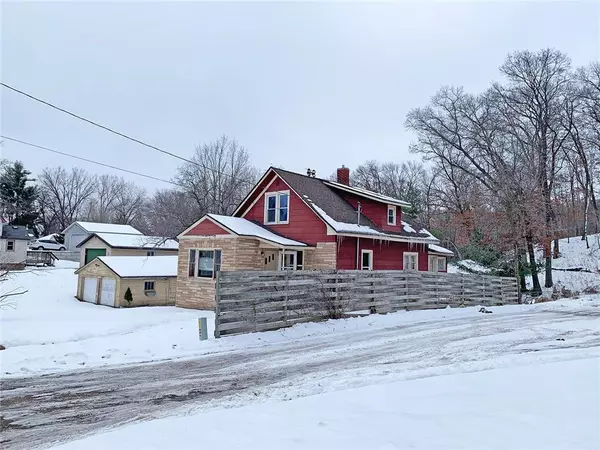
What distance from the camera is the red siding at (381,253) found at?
64.0 ft

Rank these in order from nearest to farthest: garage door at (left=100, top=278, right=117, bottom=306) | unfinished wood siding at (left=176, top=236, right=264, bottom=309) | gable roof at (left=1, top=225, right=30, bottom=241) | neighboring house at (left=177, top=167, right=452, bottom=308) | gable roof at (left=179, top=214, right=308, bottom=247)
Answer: unfinished wood siding at (left=176, top=236, right=264, bottom=309)
gable roof at (left=179, top=214, right=308, bottom=247)
neighboring house at (left=177, top=167, right=452, bottom=308)
garage door at (left=100, top=278, right=117, bottom=306)
gable roof at (left=1, top=225, right=30, bottom=241)

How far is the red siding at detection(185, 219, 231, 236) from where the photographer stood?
18.9 meters

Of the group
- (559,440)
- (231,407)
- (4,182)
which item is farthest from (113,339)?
(4,182)

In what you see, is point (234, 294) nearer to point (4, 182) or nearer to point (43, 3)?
point (43, 3)

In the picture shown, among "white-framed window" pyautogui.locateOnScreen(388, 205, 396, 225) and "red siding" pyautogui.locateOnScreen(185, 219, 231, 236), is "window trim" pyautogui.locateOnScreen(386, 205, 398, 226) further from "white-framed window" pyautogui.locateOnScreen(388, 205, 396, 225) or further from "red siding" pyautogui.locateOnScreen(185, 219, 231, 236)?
"red siding" pyautogui.locateOnScreen(185, 219, 231, 236)

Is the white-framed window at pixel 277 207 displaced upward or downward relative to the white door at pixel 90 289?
upward

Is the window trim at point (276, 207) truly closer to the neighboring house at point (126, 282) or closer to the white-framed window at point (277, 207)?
the white-framed window at point (277, 207)

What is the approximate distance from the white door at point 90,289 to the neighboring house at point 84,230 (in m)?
25.0

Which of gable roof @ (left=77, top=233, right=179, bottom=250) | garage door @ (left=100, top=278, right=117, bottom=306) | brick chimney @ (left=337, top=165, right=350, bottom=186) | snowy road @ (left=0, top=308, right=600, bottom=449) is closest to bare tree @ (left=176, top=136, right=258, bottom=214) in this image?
gable roof @ (left=77, top=233, right=179, bottom=250)

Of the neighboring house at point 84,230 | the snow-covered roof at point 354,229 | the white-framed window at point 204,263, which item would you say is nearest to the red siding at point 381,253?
the snow-covered roof at point 354,229

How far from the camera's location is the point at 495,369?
6.57m

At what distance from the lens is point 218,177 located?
44.1m

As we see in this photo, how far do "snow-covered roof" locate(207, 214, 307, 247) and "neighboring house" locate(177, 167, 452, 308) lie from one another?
51 millimetres

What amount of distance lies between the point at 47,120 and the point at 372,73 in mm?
15234
